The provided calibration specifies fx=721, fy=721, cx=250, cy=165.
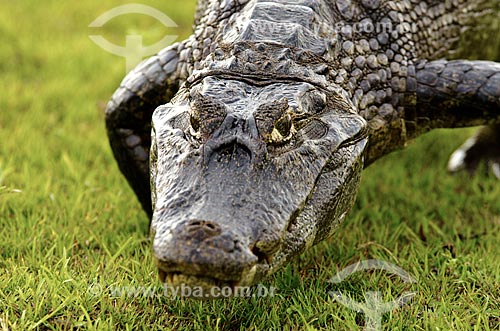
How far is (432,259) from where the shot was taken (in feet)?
12.3

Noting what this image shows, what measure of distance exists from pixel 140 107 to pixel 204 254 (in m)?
1.65

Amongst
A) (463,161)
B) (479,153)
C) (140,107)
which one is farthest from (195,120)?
(479,153)

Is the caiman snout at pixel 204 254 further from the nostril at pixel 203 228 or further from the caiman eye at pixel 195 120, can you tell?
the caiman eye at pixel 195 120

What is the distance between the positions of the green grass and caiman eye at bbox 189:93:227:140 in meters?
0.81

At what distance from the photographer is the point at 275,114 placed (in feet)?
9.52

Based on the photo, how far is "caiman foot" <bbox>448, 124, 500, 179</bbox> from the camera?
5.09 meters

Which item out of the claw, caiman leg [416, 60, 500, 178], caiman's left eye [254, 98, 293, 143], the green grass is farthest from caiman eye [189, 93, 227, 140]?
the claw

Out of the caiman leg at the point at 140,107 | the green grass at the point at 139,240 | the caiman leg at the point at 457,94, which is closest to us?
the green grass at the point at 139,240

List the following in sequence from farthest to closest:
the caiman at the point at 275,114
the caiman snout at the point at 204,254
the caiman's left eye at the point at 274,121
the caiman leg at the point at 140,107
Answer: the caiman leg at the point at 140,107 → the caiman's left eye at the point at 274,121 → the caiman at the point at 275,114 → the caiman snout at the point at 204,254

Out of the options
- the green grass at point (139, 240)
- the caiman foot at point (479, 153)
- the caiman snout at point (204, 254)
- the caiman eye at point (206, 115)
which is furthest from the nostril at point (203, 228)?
the caiman foot at point (479, 153)

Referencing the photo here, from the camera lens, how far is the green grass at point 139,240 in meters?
3.11

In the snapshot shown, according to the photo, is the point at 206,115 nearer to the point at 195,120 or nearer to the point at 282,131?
the point at 195,120

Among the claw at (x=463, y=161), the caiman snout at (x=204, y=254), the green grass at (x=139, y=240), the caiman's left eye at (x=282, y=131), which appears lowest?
the claw at (x=463, y=161)

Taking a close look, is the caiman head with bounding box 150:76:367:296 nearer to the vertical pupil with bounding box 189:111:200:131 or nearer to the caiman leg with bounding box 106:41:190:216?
the vertical pupil with bounding box 189:111:200:131
